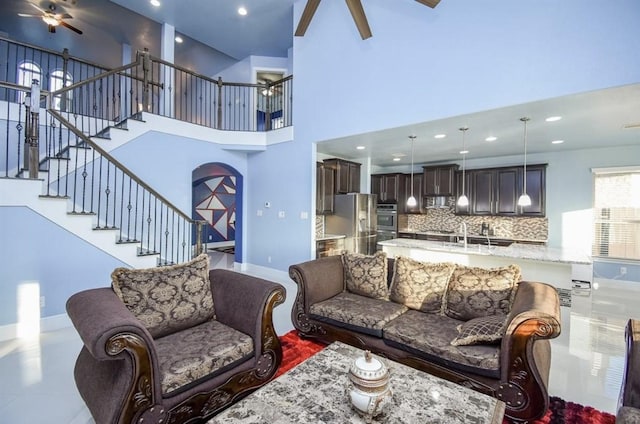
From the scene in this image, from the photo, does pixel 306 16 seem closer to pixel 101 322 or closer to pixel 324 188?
pixel 324 188

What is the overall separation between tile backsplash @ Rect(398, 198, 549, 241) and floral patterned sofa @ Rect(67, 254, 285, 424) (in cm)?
590

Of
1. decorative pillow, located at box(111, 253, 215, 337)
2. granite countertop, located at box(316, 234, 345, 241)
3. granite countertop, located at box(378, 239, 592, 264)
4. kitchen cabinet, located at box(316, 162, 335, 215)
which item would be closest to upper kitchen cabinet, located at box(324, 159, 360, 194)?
kitchen cabinet, located at box(316, 162, 335, 215)

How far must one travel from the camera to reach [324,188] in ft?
18.9

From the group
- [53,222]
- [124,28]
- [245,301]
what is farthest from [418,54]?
[124,28]

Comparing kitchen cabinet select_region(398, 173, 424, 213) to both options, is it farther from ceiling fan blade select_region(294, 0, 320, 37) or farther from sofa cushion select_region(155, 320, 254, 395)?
sofa cushion select_region(155, 320, 254, 395)

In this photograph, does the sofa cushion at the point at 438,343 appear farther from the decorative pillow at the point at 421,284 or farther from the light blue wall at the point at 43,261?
the light blue wall at the point at 43,261

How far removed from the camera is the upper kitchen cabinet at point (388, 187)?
7465 mm

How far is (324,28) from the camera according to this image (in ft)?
15.7

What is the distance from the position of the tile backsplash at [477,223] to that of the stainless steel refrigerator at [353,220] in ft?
5.35

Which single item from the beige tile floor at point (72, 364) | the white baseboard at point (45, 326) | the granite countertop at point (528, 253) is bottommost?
the beige tile floor at point (72, 364)

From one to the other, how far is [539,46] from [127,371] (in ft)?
14.6

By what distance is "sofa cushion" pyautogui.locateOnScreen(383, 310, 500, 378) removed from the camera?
6.27 ft

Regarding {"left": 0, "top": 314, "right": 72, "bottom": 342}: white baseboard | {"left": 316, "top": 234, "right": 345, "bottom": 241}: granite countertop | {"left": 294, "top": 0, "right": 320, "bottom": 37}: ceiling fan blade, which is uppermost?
{"left": 294, "top": 0, "right": 320, "bottom": 37}: ceiling fan blade

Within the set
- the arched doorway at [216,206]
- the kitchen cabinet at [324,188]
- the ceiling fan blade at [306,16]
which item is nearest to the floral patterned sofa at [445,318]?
the kitchen cabinet at [324,188]
